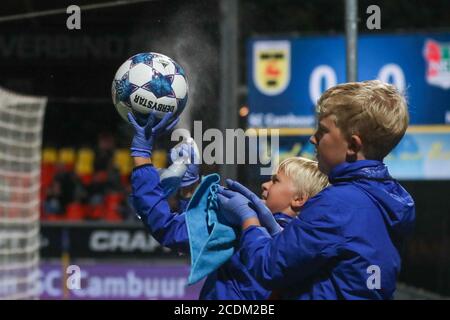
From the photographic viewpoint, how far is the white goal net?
1065cm

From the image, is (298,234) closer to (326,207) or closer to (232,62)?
(326,207)

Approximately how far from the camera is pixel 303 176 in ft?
11.0

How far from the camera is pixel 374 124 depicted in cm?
290

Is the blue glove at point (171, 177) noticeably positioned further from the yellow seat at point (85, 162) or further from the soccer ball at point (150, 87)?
the yellow seat at point (85, 162)

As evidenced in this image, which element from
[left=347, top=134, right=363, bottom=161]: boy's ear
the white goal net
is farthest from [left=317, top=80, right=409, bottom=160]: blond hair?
the white goal net

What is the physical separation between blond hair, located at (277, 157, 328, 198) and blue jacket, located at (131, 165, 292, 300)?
11cm

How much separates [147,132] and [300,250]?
2.65 feet

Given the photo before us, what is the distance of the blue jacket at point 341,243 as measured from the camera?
2.76 metres

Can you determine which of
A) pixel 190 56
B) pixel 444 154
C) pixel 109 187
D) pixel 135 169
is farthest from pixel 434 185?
pixel 135 169

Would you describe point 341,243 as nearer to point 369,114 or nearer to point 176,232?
point 369,114

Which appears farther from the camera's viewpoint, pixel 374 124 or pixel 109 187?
pixel 109 187

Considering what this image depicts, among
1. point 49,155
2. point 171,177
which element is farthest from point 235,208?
point 49,155
